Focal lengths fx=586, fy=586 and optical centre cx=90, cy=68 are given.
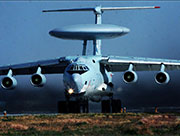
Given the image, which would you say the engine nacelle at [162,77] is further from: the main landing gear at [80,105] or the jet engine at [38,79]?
the jet engine at [38,79]

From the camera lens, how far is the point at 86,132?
21719 millimetres

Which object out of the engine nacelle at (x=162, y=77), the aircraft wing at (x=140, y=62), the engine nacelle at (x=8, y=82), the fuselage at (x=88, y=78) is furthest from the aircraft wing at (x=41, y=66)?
the engine nacelle at (x=162, y=77)

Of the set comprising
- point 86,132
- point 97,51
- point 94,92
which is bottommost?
point 86,132

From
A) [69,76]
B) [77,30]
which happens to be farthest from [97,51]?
[69,76]

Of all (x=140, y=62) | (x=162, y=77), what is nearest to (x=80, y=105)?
(x=140, y=62)

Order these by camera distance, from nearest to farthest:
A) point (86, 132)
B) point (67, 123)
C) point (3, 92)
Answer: point (86, 132), point (67, 123), point (3, 92)

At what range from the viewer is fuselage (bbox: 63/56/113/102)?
34781mm

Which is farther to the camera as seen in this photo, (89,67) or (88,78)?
(89,67)

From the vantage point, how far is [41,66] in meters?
40.0

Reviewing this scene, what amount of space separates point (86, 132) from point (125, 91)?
32.2 metres

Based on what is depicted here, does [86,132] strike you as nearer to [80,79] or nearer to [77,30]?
[80,79]

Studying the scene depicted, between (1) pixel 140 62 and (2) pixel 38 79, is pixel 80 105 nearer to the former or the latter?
(2) pixel 38 79

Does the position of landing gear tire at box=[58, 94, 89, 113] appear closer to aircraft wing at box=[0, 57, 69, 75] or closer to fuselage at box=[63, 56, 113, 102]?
fuselage at box=[63, 56, 113, 102]

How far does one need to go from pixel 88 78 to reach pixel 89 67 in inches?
35.4
